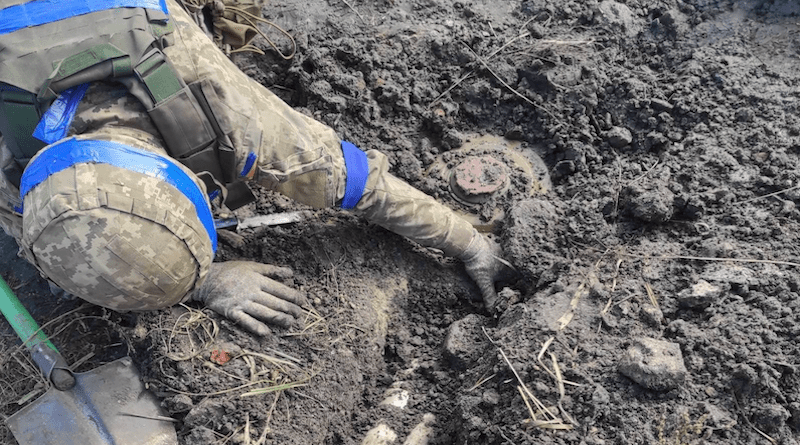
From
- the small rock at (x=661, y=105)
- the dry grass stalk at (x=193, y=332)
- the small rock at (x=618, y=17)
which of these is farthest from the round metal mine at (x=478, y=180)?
the dry grass stalk at (x=193, y=332)

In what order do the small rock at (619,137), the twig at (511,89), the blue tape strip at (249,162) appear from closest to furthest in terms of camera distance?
the blue tape strip at (249,162), the small rock at (619,137), the twig at (511,89)

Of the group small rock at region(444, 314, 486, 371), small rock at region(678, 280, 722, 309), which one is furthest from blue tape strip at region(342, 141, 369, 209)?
small rock at region(678, 280, 722, 309)

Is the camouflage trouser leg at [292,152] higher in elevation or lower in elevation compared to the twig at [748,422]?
higher

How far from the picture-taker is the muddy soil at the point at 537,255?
2.16 metres

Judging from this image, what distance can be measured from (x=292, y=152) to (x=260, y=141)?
0.14 m

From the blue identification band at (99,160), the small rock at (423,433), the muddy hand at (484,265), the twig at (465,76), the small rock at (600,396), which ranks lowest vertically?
the small rock at (423,433)

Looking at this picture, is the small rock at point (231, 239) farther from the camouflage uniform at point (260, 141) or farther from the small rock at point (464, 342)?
the small rock at point (464, 342)

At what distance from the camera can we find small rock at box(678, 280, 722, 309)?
2.33 m

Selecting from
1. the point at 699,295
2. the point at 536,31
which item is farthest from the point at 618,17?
the point at 699,295

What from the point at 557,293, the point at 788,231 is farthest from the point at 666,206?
the point at 557,293

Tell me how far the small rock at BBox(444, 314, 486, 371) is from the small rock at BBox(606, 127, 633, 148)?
1.22 m

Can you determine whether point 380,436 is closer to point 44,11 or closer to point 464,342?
point 464,342

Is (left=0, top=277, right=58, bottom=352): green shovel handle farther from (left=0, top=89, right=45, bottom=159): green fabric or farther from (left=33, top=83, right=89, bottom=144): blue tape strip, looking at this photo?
(left=33, top=83, right=89, bottom=144): blue tape strip

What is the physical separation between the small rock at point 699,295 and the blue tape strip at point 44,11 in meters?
2.24
